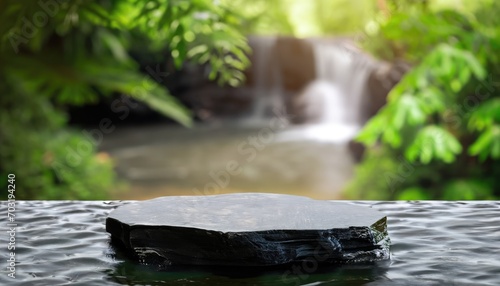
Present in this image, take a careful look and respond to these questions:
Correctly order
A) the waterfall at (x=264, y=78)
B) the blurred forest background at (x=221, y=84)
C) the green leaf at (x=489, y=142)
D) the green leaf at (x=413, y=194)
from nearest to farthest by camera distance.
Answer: the blurred forest background at (x=221, y=84)
the green leaf at (x=489, y=142)
the green leaf at (x=413, y=194)
the waterfall at (x=264, y=78)

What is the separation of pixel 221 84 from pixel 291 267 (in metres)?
2.24

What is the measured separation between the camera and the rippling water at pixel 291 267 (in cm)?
138

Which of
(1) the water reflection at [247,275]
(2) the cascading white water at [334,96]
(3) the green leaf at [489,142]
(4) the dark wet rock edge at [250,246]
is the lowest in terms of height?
(1) the water reflection at [247,275]

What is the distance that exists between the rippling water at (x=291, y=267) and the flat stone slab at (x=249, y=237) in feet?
0.13

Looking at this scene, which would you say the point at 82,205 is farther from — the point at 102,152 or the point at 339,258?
the point at 102,152

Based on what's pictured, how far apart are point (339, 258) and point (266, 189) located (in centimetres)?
550

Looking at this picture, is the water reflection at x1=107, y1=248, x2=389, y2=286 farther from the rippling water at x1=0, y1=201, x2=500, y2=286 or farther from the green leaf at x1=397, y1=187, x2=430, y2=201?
the green leaf at x1=397, y1=187, x2=430, y2=201

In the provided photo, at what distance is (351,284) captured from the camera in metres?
1.35

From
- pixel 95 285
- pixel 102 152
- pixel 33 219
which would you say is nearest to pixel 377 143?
pixel 102 152

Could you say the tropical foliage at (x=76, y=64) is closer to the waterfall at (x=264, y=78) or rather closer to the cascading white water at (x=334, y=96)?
Answer: the cascading white water at (x=334, y=96)

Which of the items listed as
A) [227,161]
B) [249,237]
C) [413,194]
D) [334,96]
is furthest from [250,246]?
[334,96]

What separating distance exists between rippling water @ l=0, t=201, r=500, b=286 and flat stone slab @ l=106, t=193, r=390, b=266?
0.04 m

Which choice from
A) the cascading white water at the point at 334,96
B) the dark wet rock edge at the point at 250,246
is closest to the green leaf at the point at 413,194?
the cascading white water at the point at 334,96

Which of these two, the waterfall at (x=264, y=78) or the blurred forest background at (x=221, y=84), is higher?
the waterfall at (x=264, y=78)
